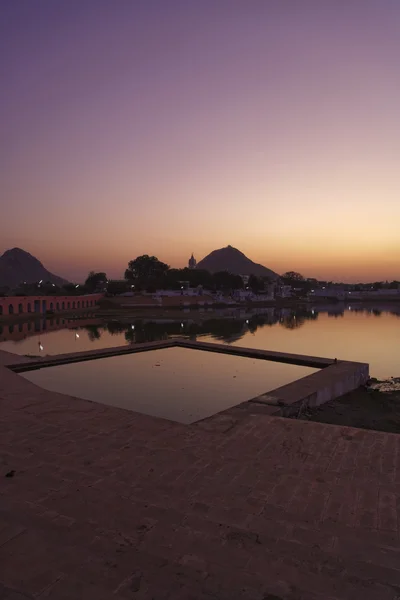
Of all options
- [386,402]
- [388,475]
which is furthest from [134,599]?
[386,402]

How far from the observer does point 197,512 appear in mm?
3859

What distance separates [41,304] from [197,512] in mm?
57175

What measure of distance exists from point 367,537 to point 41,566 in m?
2.76

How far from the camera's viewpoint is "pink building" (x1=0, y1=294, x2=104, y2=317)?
49.8 meters

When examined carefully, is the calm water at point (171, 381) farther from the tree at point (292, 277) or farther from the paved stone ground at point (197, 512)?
the tree at point (292, 277)

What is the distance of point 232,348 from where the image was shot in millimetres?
16766

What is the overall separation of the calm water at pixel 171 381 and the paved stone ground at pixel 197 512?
2.82 metres

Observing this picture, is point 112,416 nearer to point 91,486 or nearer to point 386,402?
point 91,486

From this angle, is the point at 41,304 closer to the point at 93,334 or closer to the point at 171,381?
the point at 93,334

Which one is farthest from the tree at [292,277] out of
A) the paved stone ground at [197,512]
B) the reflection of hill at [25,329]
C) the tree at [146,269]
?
the paved stone ground at [197,512]

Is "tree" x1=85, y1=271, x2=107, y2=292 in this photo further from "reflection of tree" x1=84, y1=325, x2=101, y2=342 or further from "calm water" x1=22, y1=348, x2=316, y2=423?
"calm water" x1=22, y1=348, x2=316, y2=423

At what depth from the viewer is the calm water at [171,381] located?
9.48m

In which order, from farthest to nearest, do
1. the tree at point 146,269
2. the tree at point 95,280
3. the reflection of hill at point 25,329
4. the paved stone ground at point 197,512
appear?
the tree at point 95,280 < the tree at point 146,269 < the reflection of hill at point 25,329 < the paved stone ground at point 197,512

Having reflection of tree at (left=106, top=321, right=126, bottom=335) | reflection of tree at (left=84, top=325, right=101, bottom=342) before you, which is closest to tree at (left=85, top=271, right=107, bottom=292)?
reflection of tree at (left=106, top=321, right=126, bottom=335)
